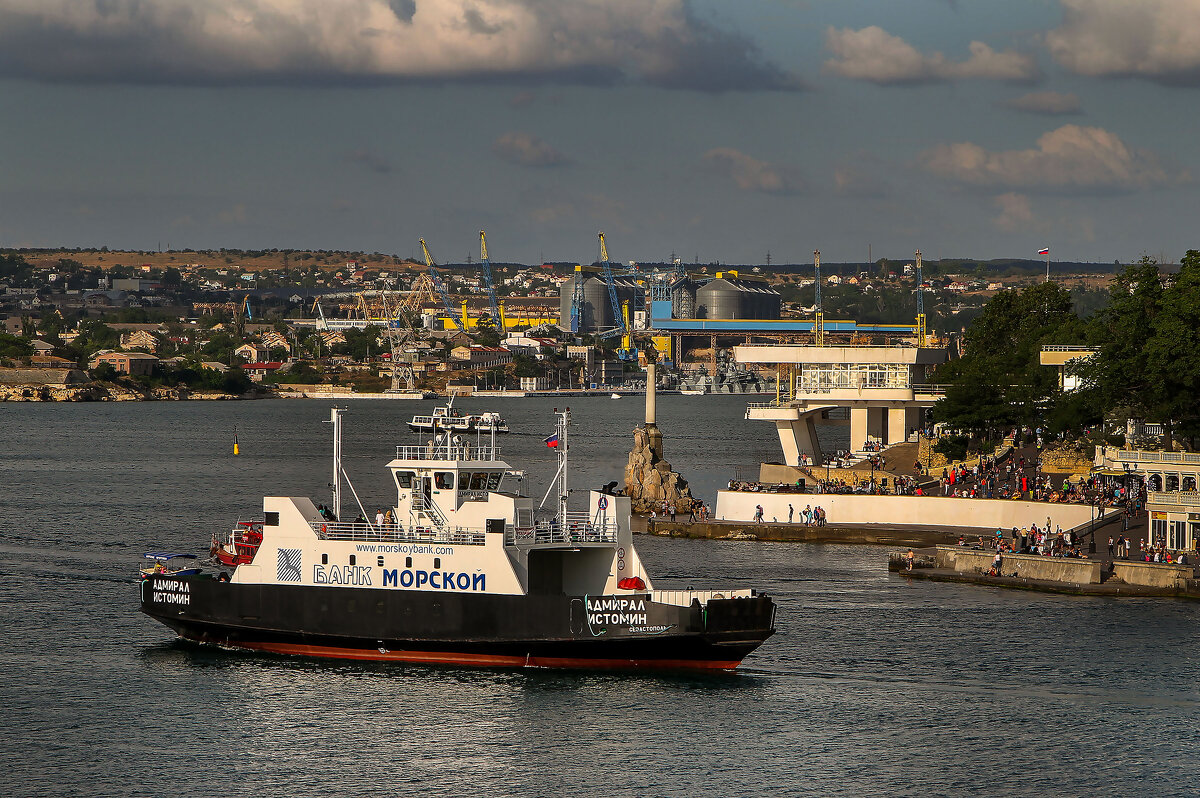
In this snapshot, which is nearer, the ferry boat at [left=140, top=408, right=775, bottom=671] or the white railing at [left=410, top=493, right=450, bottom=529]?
the ferry boat at [left=140, top=408, right=775, bottom=671]

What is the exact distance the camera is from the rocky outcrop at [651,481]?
8431 cm

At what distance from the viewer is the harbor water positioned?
35.2m

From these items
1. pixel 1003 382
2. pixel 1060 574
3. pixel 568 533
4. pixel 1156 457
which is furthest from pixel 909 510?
pixel 568 533

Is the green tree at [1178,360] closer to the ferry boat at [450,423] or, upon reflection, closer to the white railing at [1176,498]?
the white railing at [1176,498]

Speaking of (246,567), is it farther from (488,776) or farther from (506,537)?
(488,776)

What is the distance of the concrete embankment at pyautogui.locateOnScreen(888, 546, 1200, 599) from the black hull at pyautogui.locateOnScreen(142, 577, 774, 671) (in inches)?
749

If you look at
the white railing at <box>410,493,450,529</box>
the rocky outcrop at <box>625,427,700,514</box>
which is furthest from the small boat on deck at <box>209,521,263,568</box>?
the rocky outcrop at <box>625,427,700,514</box>

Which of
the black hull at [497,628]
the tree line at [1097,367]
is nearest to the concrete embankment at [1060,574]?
the tree line at [1097,367]

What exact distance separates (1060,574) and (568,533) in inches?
898

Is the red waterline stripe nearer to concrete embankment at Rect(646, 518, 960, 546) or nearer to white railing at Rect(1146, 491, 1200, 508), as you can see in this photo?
white railing at Rect(1146, 491, 1200, 508)

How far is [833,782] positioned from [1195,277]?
41919 millimetres

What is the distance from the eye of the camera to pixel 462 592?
4262 cm

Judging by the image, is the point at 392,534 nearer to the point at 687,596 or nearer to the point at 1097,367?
the point at 687,596

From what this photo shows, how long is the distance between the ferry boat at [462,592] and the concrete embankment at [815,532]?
Result: 2892 cm
